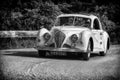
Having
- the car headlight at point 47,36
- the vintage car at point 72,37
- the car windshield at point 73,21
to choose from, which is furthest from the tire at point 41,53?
the car windshield at point 73,21

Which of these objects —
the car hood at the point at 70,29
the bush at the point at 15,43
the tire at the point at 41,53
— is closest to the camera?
the car hood at the point at 70,29

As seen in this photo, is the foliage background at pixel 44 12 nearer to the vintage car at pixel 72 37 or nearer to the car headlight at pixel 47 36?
the vintage car at pixel 72 37

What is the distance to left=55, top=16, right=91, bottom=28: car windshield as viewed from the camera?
424 inches

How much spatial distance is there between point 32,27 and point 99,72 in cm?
998

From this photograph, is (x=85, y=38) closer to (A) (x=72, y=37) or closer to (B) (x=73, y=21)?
(A) (x=72, y=37)

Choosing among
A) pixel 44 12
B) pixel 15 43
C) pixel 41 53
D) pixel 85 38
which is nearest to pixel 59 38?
pixel 85 38

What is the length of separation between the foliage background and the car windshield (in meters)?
5.24

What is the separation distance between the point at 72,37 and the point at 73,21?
106 cm

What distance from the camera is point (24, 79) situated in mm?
6207

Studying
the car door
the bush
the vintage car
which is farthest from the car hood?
the bush

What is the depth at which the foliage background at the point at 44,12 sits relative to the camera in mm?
16438

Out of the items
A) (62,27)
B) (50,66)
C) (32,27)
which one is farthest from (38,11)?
(50,66)

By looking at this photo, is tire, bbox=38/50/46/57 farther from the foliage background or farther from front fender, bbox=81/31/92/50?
the foliage background

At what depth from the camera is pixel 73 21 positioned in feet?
35.7
